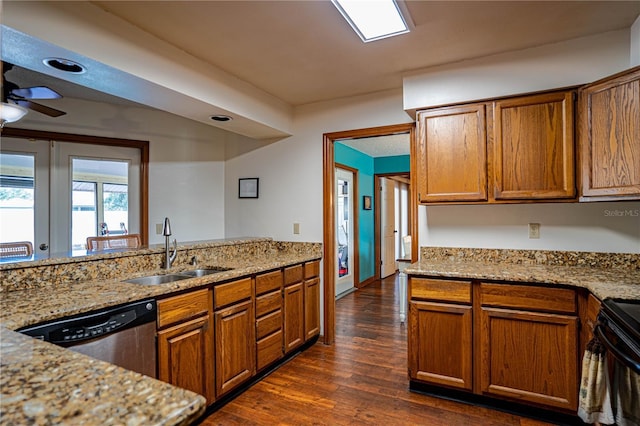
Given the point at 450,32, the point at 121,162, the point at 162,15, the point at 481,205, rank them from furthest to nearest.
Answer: the point at 121,162
the point at 481,205
the point at 450,32
the point at 162,15

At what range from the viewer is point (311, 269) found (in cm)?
327

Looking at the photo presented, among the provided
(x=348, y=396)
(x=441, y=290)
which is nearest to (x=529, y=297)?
(x=441, y=290)

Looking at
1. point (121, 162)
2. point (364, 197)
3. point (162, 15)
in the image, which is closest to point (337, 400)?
point (162, 15)

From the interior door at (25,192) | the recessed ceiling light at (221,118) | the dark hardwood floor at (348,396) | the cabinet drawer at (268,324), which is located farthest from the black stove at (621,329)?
the interior door at (25,192)

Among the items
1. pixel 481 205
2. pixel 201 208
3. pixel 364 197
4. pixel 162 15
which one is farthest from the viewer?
pixel 364 197

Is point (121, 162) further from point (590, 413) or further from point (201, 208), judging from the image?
point (590, 413)

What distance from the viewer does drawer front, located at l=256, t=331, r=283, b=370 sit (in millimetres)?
2591

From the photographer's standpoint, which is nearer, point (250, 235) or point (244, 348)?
point (244, 348)

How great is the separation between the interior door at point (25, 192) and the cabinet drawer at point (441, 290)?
3395 millimetres

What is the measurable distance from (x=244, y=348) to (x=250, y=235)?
156 cm

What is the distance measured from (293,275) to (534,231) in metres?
1.90

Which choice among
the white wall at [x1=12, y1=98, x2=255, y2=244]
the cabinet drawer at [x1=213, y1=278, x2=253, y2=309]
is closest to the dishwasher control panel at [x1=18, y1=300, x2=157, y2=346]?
the cabinet drawer at [x1=213, y1=278, x2=253, y2=309]

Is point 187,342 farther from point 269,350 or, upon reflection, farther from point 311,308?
point 311,308

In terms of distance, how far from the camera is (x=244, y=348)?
8.00 feet
